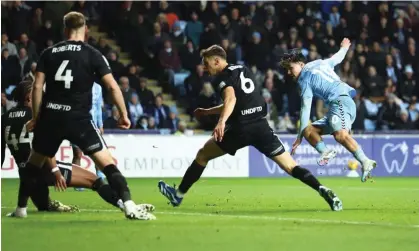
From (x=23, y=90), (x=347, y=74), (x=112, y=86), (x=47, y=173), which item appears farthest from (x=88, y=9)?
(x=112, y=86)

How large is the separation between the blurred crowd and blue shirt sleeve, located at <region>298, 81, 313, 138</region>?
9.73 m

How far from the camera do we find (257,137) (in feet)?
38.0

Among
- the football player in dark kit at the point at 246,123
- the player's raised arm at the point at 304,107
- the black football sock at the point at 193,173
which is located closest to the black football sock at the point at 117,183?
the football player in dark kit at the point at 246,123

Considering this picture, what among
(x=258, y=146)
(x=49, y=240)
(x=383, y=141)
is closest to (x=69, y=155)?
(x=383, y=141)

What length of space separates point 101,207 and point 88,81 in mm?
2910

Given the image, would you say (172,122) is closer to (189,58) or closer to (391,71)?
(189,58)

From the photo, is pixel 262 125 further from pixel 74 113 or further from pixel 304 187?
pixel 304 187

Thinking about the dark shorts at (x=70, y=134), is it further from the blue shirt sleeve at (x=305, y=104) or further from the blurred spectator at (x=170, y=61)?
the blurred spectator at (x=170, y=61)

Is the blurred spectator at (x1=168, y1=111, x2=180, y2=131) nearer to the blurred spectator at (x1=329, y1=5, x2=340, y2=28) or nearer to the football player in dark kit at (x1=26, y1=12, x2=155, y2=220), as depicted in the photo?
the blurred spectator at (x1=329, y1=5, x2=340, y2=28)

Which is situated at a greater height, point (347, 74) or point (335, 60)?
point (347, 74)

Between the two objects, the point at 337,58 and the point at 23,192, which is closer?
the point at 23,192

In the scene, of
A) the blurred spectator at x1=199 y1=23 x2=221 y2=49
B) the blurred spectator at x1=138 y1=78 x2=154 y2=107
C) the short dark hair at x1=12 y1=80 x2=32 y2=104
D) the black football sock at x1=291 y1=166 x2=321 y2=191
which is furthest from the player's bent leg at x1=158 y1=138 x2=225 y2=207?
the blurred spectator at x1=199 y1=23 x2=221 y2=49

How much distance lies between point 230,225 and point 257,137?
6.80ft

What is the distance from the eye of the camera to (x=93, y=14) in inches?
976
